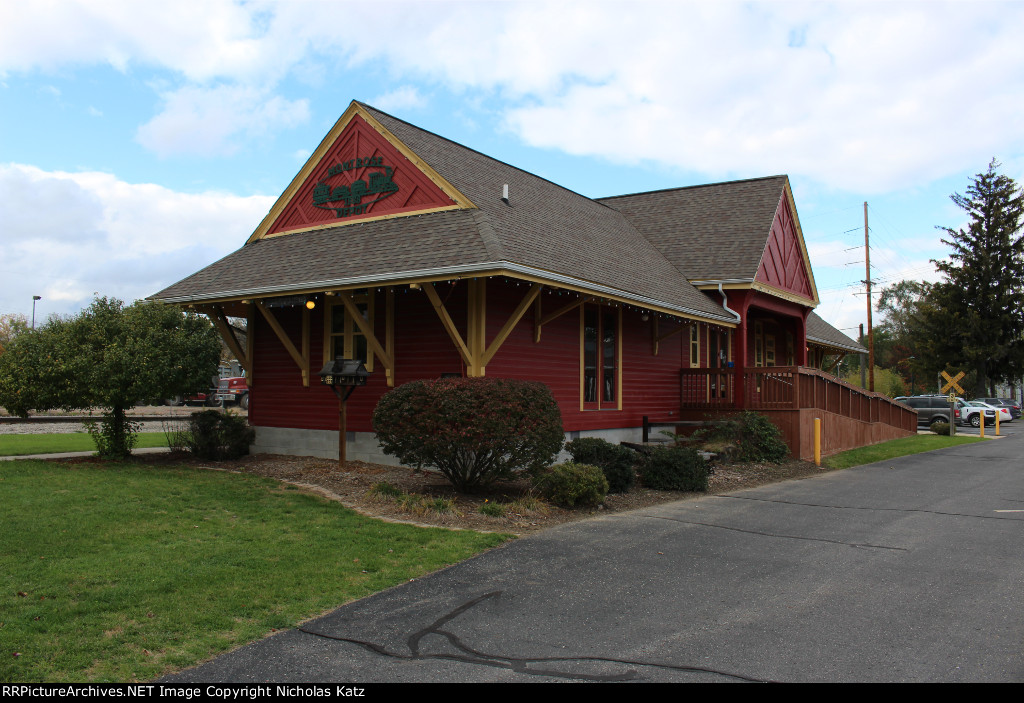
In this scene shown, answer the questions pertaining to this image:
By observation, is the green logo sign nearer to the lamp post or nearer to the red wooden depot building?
the red wooden depot building

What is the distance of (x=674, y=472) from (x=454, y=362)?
413 cm

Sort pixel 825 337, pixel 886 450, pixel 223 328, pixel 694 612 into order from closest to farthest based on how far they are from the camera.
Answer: pixel 694 612 → pixel 223 328 → pixel 886 450 → pixel 825 337

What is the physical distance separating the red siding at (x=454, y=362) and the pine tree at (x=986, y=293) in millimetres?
40581

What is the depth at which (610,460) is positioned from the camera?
11.9m

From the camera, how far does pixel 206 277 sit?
15.9 metres

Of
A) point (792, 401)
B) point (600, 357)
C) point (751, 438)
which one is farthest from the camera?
→ point (792, 401)

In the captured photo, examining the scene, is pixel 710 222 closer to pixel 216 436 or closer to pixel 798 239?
pixel 798 239

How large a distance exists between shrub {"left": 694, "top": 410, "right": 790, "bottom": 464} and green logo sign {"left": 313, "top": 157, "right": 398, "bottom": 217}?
848 cm

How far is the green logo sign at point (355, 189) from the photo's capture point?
51.1 feet

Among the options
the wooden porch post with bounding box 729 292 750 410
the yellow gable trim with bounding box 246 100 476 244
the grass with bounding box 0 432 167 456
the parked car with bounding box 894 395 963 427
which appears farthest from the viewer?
the parked car with bounding box 894 395 963 427

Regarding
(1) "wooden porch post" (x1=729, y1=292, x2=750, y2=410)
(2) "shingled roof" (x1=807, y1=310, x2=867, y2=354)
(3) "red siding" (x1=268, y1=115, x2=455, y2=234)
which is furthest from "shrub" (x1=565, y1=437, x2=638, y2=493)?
(2) "shingled roof" (x1=807, y1=310, x2=867, y2=354)

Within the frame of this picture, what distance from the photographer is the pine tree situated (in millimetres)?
49094

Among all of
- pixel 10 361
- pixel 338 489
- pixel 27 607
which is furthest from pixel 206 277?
pixel 27 607

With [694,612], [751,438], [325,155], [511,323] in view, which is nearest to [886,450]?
[751,438]
